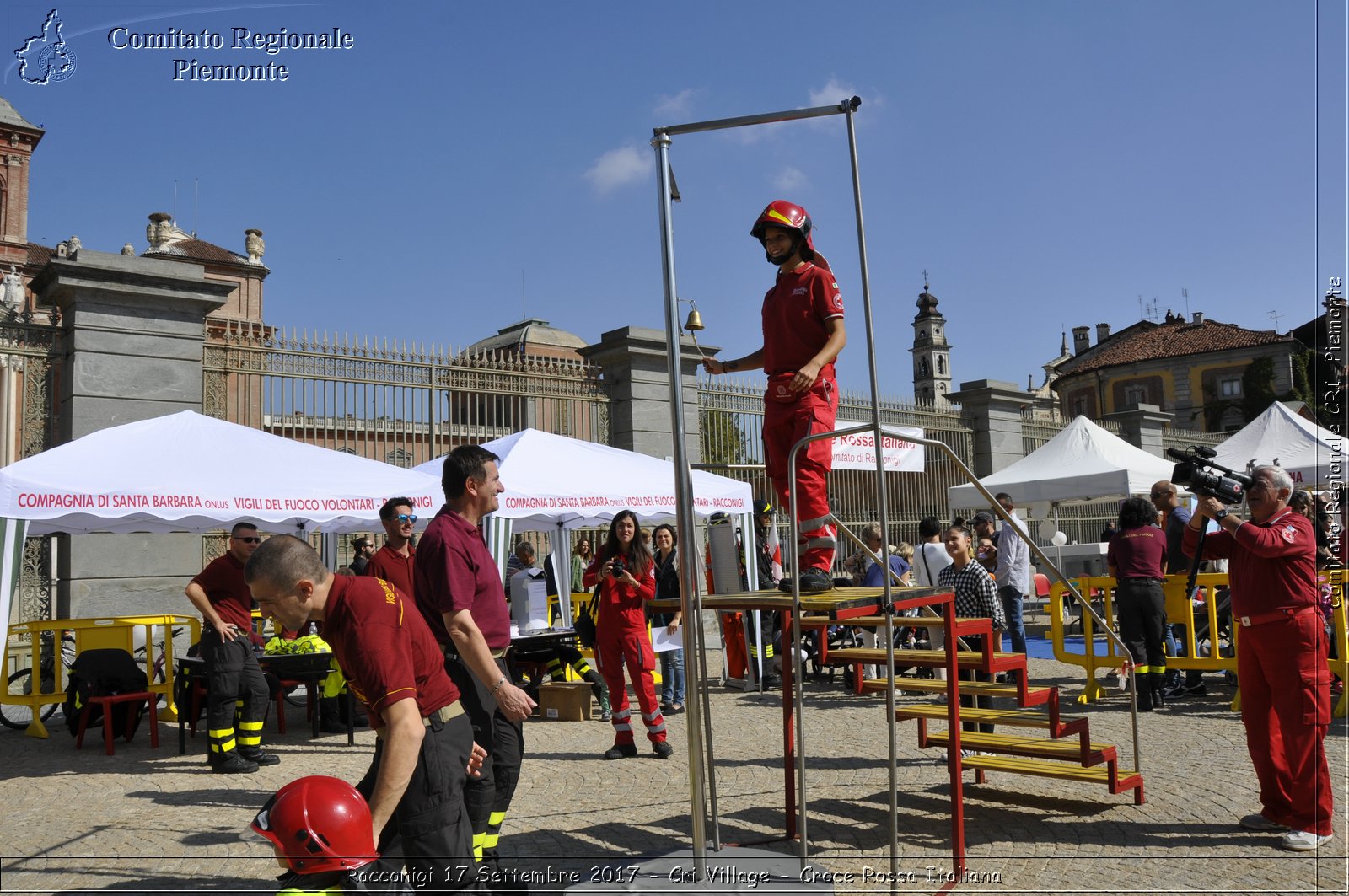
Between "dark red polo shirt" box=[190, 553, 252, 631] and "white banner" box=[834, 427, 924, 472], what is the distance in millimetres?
10229

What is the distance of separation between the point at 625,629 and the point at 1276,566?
15.9ft

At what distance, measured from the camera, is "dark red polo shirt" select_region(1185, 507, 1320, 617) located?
5473 mm

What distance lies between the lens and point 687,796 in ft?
22.2

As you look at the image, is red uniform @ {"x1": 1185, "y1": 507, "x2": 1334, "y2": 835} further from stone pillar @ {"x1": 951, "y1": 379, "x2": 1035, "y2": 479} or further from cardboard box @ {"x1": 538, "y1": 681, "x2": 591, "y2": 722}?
stone pillar @ {"x1": 951, "y1": 379, "x2": 1035, "y2": 479}

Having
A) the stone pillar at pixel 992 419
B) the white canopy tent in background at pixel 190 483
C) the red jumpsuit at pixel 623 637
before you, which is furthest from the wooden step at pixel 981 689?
the stone pillar at pixel 992 419

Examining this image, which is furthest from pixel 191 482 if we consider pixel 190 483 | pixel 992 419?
pixel 992 419

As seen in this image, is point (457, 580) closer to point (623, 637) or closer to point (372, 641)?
point (372, 641)

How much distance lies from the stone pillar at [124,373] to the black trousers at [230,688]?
163 inches

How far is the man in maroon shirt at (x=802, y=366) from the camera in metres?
4.62

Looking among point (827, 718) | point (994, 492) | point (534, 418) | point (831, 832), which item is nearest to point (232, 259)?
point (534, 418)

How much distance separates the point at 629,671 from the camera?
816 centimetres

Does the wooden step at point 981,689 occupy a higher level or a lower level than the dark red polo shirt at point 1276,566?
lower

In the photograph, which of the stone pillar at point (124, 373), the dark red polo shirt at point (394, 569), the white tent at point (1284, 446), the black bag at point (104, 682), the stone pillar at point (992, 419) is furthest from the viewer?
the stone pillar at point (992, 419)

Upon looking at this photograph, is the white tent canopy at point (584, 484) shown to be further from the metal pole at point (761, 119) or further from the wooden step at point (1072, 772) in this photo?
the metal pole at point (761, 119)
